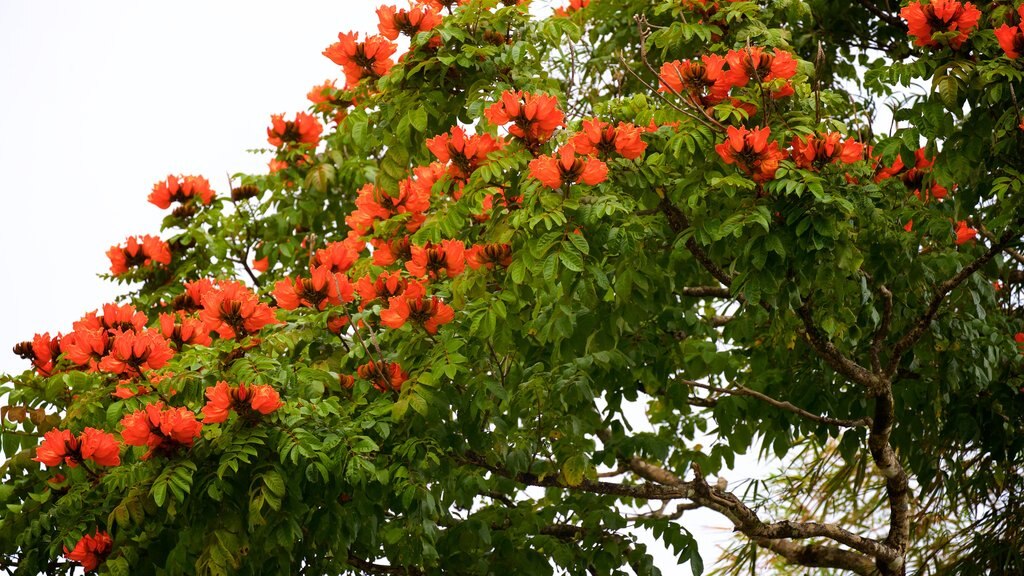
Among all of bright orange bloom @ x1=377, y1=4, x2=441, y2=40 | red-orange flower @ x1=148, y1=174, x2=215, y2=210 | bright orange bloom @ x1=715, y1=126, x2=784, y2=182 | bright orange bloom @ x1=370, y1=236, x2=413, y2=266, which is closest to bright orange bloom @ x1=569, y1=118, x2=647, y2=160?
bright orange bloom @ x1=715, y1=126, x2=784, y2=182

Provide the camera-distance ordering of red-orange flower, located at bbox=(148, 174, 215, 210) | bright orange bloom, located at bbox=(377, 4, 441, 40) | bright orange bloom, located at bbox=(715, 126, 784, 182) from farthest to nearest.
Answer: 1. red-orange flower, located at bbox=(148, 174, 215, 210)
2. bright orange bloom, located at bbox=(377, 4, 441, 40)
3. bright orange bloom, located at bbox=(715, 126, 784, 182)

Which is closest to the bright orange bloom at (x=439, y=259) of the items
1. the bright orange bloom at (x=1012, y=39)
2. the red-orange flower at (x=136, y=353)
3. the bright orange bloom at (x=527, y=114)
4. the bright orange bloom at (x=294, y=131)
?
the bright orange bloom at (x=527, y=114)

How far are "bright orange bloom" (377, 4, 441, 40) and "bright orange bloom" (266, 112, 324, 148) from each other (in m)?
1.32

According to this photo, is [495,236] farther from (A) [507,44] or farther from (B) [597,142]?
(A) [507,44]

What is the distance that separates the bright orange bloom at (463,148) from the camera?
10.4 feet

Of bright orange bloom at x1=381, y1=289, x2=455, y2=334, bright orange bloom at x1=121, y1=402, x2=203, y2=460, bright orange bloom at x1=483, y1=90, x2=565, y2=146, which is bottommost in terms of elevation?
bright orange bloom at x1=121, y1=402, x2=203, y2=460

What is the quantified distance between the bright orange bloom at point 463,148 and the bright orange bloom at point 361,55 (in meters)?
0.63

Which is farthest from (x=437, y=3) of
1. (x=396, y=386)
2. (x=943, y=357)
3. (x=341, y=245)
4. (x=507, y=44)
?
(x=943, y=357)

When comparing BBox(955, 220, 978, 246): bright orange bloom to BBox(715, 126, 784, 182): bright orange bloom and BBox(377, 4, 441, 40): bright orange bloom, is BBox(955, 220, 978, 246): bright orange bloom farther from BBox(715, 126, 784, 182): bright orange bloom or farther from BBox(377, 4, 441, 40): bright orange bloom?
BBox(377, 4, 441, 40): bright orange bloom

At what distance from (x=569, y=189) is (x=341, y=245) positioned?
767 mm

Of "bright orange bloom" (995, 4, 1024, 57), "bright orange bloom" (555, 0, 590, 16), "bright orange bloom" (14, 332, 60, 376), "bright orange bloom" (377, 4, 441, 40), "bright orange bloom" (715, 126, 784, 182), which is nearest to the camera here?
"bright orange bloom" (715, 126, 784, 182)

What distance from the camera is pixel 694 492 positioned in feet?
12.0

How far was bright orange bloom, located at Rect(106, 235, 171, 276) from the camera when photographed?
4.59 m

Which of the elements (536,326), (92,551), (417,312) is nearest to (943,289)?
(536,326)
